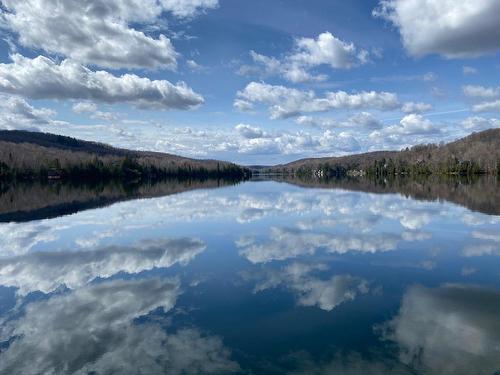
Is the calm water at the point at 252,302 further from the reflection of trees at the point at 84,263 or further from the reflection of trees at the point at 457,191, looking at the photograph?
the reflection of trees at the point at 457,191

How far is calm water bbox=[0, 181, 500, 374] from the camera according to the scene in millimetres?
10367

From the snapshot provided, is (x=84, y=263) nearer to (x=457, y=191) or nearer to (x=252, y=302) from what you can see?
(x=252, y=302)

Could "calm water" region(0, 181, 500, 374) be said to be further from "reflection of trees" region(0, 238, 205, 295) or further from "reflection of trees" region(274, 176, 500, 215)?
"reflection of trees" region(274, 176, 500, 215)

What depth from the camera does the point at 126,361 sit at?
33.9ft

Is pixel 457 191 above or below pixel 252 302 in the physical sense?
above

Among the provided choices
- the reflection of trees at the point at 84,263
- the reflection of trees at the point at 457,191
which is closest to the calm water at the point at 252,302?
the reflection of trees at the point at 84,263

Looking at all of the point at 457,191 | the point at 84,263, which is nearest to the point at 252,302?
the point at 84,263

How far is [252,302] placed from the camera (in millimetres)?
14555

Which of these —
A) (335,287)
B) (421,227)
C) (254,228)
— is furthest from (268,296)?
(421,227)

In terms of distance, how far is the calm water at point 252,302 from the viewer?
10367 mm

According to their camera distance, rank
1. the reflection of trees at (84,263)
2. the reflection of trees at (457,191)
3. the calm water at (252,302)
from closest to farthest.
→ the calm water at (252,302)
the reflection of trees at (84,263)
the reflection of trees at (457,191)

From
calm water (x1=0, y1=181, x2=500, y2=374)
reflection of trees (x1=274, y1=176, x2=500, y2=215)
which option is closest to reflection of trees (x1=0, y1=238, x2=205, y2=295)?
calm water (x1=0, y1=181, x2=500, y2=374)

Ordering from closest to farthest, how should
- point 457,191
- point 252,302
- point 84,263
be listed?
1. point 252,302
2. point 84,263
3. point 457,191

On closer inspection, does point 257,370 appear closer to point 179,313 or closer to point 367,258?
point 179,313
